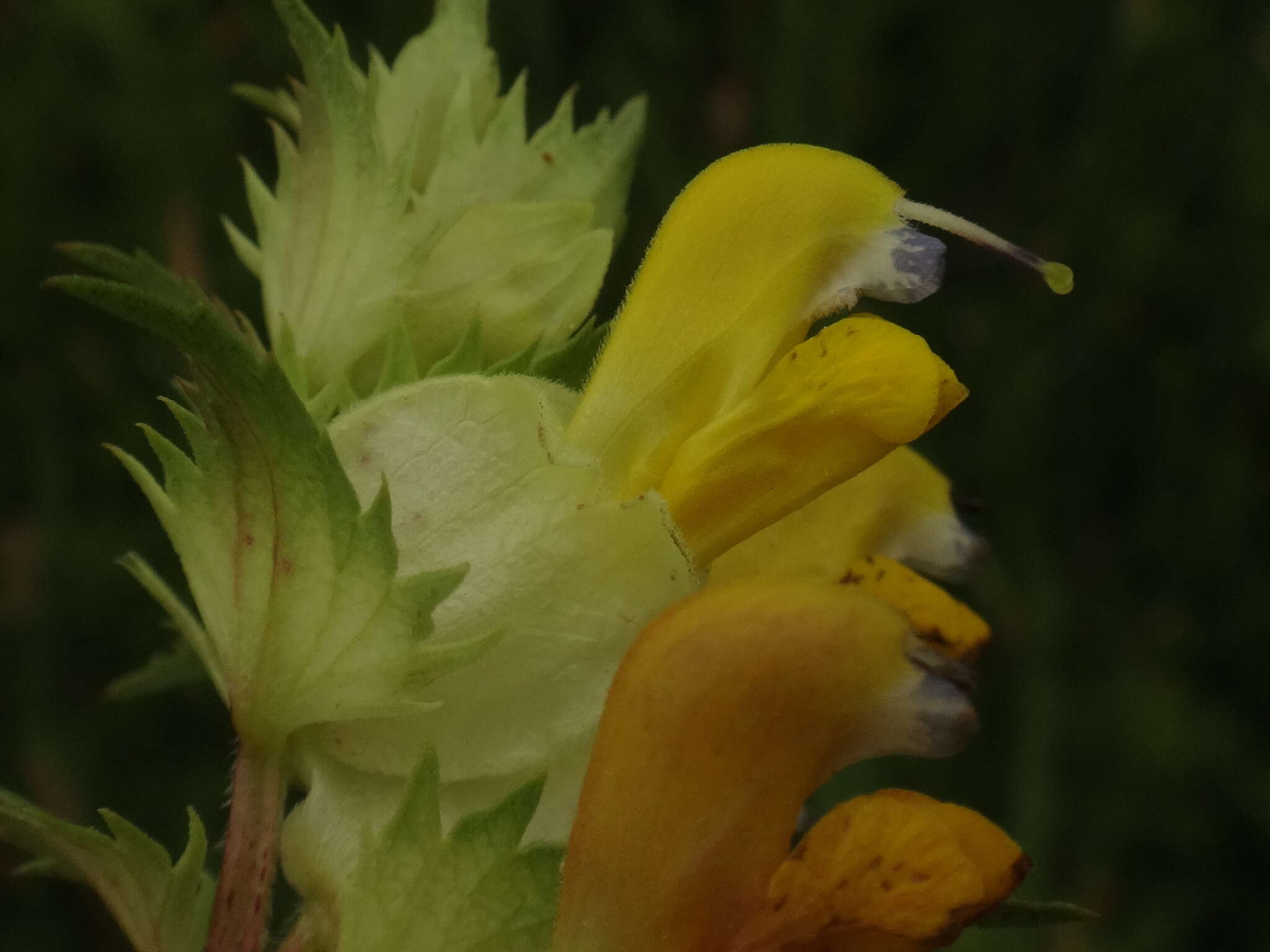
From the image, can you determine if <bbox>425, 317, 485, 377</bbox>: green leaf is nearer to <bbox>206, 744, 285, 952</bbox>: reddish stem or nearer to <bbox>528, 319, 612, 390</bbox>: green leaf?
<bbox>528, 319, 612, 390</bbox>: green leaf

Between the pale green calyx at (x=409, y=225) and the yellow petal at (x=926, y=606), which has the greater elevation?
the pale green calyx at (x=409, y=225)

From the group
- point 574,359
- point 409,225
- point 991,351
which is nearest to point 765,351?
point 574,359

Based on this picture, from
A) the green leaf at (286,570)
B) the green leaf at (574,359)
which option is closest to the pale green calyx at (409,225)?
the green leaf at (574,359)

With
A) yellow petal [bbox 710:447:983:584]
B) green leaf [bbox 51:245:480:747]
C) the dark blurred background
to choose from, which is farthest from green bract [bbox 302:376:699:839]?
the dark blurred background

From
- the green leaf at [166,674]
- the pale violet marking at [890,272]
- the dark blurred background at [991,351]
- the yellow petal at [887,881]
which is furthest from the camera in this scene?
the dark blurred background at [991,351]

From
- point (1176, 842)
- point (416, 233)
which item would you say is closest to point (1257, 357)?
point (1176, 842)

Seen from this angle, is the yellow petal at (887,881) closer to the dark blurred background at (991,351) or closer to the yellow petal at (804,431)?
the yellow petal at (804,431)

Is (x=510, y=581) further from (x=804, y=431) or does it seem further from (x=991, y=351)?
(x=991, y=351)
